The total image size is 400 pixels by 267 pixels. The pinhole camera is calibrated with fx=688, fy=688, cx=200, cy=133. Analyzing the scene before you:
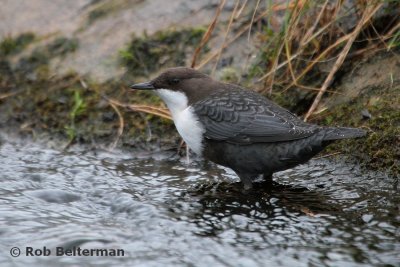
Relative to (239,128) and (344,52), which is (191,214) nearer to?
(239,128)

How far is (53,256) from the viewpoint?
3.65 metres

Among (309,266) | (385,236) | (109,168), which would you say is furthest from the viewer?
(109,168)

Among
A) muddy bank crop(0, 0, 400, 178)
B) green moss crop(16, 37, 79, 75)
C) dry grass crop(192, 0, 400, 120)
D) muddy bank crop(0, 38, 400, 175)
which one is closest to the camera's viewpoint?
muddy bank crop(0, 38, 400, 175)

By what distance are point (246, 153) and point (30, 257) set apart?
70.3 inches

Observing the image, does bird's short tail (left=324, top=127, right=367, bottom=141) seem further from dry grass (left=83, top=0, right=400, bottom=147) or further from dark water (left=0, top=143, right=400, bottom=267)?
dry grass (left=83, top=0, right=400, bottom=147)

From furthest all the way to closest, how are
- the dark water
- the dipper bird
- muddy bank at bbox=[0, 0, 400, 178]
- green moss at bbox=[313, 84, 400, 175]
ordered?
muddy bank at bbox=[0, 0, 400, 178], green moss at bbox=[313, 84, 400, 175], the dipper bird, the dark water

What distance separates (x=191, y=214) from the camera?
4324 millimetres

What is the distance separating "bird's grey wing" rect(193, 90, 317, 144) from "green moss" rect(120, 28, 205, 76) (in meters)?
1.48

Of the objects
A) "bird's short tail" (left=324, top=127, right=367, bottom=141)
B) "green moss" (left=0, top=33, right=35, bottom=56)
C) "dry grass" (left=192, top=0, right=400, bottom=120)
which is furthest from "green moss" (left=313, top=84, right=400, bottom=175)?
"green moss" (left=0, top=33, right=35, bottom=56)

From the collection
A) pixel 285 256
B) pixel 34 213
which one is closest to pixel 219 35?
pixel 34 213

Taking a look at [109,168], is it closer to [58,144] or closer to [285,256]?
[58,144]

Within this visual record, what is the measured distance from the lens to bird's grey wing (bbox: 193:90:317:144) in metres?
4.73

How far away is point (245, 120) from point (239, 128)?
76mm

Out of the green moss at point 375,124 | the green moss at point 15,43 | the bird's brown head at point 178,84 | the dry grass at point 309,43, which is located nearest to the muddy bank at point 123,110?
the green moss at point 375,124
